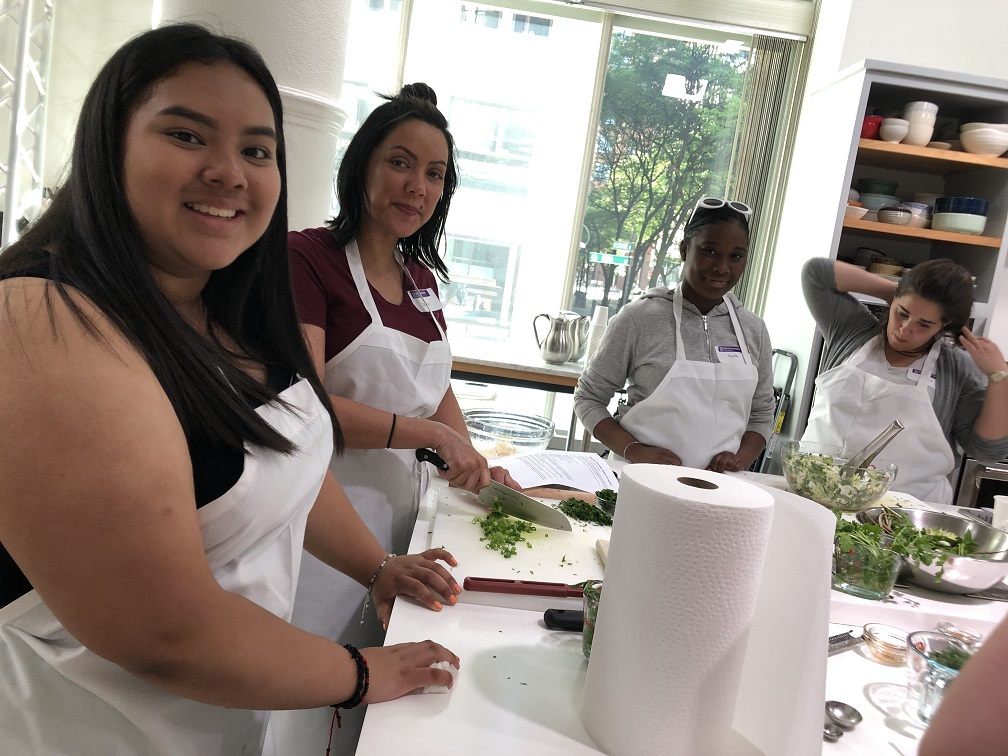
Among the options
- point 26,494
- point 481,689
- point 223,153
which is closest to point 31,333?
point 26,494

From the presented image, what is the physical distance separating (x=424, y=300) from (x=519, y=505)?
633mm

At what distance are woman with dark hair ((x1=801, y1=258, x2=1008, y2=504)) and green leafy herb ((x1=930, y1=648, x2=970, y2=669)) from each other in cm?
149

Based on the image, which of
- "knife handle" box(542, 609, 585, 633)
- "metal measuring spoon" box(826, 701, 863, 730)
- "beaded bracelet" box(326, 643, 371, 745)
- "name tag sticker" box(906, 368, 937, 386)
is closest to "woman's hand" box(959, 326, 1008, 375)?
"name tag sticker" box(906, 368, 937, 386)

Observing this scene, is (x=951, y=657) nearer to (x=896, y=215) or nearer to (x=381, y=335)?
(x=381, y=335)

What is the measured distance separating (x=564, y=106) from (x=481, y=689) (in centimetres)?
429

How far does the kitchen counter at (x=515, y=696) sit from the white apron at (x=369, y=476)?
0.51 m

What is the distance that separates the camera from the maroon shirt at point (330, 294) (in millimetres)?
1592

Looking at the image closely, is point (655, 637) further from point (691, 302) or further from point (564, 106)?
point (564, 106)

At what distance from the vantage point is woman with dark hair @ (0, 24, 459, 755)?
66 centimetres

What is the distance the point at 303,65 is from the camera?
2.70m

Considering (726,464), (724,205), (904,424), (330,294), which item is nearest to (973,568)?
(726,464)

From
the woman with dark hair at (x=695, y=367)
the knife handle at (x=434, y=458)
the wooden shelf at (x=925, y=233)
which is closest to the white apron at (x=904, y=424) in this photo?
the woman with dark hair at (x=695, y=367)

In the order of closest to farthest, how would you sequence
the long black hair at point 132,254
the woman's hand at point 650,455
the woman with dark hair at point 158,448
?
the woman with dark hair at point 158,448 → the long black hair at point 132,254 → the woman's hand at point 650,455

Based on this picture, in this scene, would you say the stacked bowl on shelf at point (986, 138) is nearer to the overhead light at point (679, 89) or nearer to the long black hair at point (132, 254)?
the overhead light at point (679, 89)
